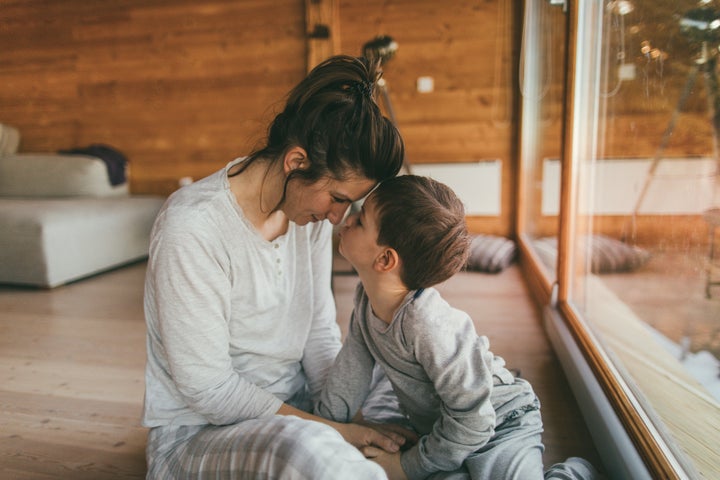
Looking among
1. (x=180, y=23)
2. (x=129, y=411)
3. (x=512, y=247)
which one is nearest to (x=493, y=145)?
(x=512, y=247)

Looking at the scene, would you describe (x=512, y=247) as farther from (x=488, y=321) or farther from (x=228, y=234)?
(x=228, y=234)

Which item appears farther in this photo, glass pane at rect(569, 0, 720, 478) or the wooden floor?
the wooden floor

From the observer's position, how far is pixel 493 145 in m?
4.18

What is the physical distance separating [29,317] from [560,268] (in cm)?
263

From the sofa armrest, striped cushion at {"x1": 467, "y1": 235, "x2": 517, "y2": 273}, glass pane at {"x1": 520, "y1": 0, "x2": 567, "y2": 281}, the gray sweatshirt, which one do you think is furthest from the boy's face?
the sofa armrest

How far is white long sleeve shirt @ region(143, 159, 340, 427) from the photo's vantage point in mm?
989

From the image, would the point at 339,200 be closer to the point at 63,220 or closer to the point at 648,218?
the point at 648,218

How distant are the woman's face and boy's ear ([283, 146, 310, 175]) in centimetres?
3

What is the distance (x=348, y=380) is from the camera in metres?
1.25

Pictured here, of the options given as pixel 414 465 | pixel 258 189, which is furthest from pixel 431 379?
pixel 258 189

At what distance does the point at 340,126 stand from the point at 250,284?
0.39 meters

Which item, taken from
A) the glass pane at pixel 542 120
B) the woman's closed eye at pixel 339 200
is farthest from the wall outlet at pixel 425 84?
the woman's closed eye at pixel 339 200

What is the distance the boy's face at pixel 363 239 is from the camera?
1.12 m

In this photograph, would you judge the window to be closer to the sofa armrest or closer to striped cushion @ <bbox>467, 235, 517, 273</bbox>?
striped cushion @ <bbox>467, 235, 517, 273</bbox>
